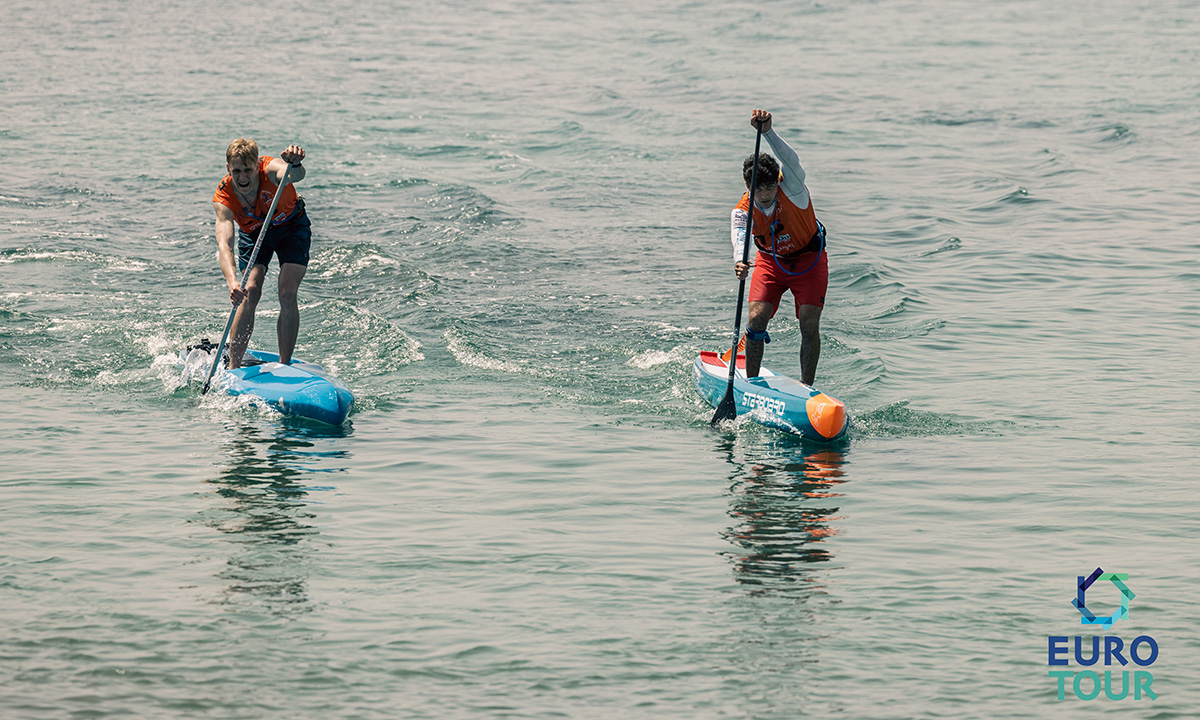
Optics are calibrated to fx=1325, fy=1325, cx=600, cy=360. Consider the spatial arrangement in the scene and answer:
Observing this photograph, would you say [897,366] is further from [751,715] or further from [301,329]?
[751,715]

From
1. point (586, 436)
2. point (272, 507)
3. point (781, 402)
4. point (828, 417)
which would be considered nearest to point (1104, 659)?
point (828, 417)

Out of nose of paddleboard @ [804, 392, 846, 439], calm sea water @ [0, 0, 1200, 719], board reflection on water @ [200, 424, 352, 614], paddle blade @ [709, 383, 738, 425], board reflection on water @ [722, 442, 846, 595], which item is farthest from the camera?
paddle blade @ [709, 383, 738, 425]

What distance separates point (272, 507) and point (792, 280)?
4.32 m

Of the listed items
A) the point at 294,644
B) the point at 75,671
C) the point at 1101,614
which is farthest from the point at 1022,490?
the point at 75,671

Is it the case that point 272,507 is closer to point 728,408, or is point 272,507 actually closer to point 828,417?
point 728,408

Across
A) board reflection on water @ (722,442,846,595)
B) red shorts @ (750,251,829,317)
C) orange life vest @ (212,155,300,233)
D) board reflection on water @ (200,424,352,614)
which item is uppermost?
orange life vest @ (212,155,300,233)

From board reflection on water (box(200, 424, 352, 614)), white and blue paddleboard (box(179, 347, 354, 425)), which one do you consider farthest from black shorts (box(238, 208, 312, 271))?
board reflection on water (box(200, 424, 352, 614))

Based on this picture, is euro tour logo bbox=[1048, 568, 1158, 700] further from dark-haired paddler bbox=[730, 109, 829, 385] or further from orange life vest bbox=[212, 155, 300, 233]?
orange life vest bbox=[212, 155, 300, 233]

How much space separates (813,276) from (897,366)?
252cm

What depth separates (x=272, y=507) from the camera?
330 inches

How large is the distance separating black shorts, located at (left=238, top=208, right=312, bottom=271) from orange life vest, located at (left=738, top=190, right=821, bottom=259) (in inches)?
138

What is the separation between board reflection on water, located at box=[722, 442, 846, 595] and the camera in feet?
24.6

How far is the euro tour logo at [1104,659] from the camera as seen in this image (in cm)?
625

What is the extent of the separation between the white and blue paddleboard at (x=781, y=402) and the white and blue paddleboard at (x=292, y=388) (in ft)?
9.95
